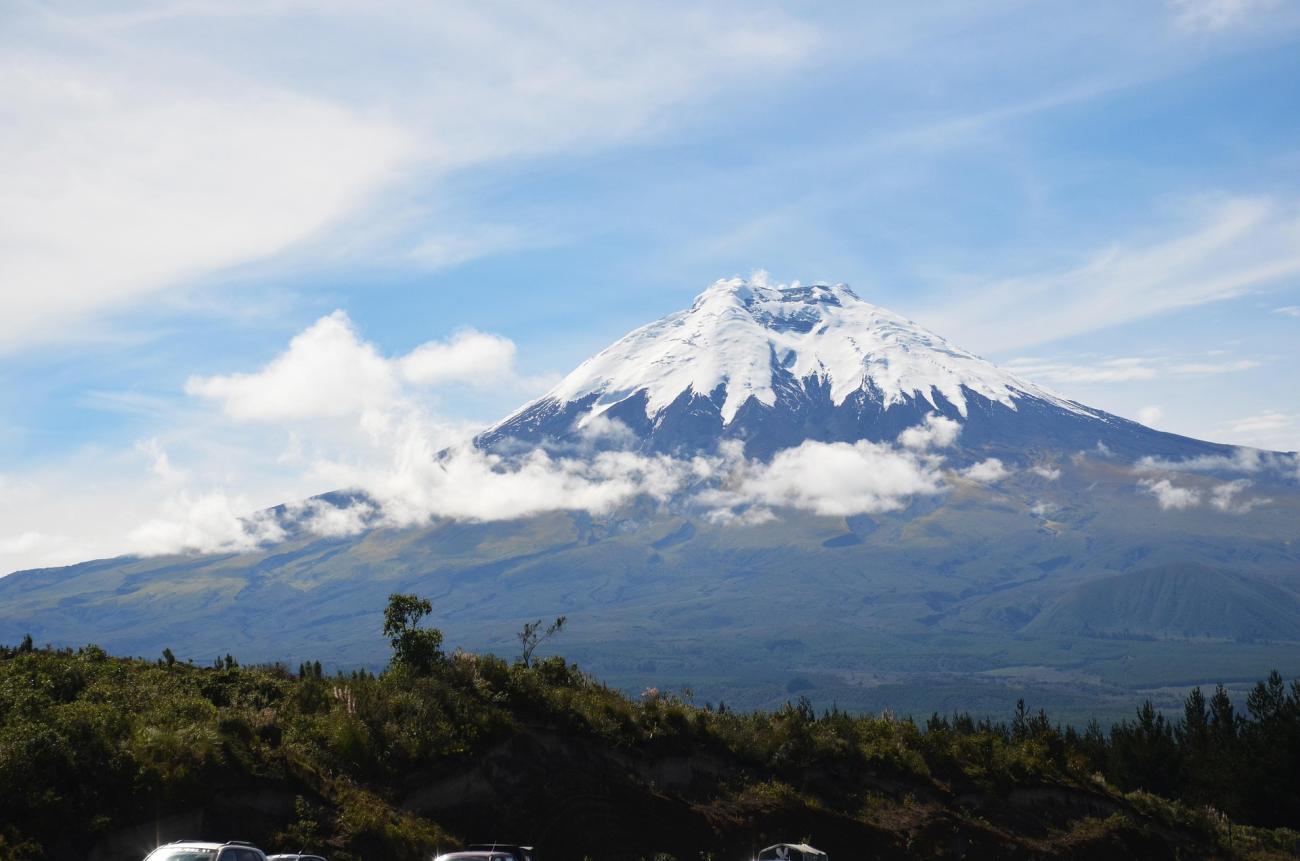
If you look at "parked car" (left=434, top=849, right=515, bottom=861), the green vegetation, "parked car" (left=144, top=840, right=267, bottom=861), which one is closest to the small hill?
the green vegetation

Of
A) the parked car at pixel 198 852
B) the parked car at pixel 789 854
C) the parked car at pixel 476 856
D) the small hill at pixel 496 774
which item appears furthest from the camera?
the parked car at pixel 789 854

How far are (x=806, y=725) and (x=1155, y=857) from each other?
40.3 feet

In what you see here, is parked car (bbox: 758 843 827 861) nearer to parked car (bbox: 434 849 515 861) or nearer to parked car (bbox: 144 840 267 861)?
parked car (bbox: 434 849 515 861)

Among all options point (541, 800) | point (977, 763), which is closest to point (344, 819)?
point (541, 800)

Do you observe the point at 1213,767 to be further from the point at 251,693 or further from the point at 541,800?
the point at 251,693

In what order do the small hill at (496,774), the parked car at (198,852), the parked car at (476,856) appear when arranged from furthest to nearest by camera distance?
the small hill at (496,774) → the parked car at (476,856) → the parked car at (198,852)

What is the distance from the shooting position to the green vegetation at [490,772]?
2345cm

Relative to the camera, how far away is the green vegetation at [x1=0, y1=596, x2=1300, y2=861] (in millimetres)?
23453

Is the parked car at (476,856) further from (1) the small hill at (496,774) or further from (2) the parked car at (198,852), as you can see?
(1) the small hill at (496,774)

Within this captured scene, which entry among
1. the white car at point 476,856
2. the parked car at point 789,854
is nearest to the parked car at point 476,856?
the white car at point 476,856

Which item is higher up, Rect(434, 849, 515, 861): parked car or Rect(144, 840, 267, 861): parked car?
Rect(144, 840, 267, 861): parked car

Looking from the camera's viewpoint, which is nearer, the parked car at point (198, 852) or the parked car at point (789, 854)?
the parked car at point (198, 852)

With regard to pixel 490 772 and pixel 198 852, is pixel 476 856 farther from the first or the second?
pixel 490 772

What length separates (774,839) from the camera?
30.4 m
